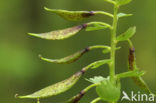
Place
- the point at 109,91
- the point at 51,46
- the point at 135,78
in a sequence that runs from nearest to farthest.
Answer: the point at 109,91, the point at 135,78, the point at 51,46

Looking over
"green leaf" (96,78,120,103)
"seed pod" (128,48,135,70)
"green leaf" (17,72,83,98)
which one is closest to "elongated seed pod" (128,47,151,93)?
"seed pod" (128,48,135,70)

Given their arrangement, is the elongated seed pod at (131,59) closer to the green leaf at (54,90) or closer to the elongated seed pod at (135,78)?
the elongated seed pod at (135,78)

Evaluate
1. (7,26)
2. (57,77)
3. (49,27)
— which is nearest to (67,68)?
(57,77)

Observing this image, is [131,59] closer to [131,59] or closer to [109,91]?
A: [131,59]

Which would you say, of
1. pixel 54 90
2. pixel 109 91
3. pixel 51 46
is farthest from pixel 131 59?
pixel 51 46

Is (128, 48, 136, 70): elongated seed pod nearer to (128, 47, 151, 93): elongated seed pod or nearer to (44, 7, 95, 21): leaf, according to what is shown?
(128, 47, 151, 93): elongated seed pod

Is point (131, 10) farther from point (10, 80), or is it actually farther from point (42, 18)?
point (10, 80)

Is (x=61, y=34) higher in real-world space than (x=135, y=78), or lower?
higher
